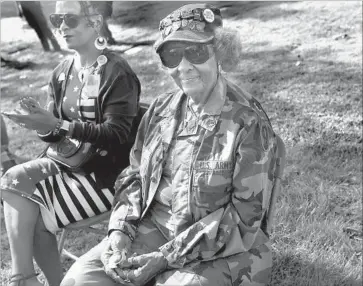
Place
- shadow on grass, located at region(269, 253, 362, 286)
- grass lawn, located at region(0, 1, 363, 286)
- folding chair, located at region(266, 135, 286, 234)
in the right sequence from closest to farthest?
folding chair, located at region(266, 135, 286, 234) → shadow on grass, located at region(269, 253, 362, 286) → grass lawn, located at region(0, 1, 363, 286)

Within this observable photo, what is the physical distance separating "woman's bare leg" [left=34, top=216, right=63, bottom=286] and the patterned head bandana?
1302mm

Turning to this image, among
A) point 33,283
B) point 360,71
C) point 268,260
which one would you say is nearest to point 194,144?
point 268,260

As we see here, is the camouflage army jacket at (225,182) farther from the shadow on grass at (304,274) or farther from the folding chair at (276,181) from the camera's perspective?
the shadow on grass at (304,274)

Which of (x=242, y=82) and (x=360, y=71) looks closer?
(x=360, y=71)

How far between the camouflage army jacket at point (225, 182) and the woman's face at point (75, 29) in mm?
909

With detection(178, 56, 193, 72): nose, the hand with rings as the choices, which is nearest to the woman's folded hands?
the hand with rings

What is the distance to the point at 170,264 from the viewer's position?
249cm

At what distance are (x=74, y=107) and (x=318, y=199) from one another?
Result: 1866mm

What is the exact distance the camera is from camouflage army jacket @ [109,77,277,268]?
8.05ft

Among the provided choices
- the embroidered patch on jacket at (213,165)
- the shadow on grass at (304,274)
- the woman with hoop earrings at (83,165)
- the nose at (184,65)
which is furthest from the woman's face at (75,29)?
the shadow on grass at (304,274)

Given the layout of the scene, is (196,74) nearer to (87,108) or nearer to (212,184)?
(212,184)

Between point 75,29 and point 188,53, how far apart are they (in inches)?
36.1

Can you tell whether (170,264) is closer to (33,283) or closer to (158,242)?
(158,242)

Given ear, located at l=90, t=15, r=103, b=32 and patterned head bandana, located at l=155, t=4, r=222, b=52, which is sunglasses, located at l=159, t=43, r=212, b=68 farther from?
ear, located at l=90, t=15, r=103, b=32
